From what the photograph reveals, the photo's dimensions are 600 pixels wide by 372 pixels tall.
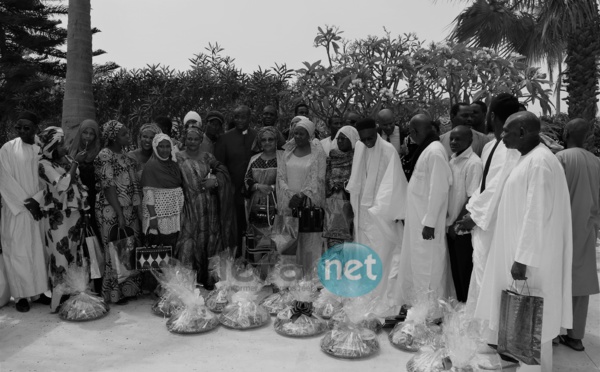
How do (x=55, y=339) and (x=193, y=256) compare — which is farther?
(x=193, y=256)

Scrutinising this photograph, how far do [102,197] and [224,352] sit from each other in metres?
2.12

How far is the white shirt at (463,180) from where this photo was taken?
4051 millimetres

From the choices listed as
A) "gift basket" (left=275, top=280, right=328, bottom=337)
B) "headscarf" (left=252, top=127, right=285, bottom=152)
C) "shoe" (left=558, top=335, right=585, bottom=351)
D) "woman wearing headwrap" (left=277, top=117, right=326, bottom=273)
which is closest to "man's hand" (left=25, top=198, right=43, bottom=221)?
"headscarf" (left=252, top=127, right=285, bottom=152)

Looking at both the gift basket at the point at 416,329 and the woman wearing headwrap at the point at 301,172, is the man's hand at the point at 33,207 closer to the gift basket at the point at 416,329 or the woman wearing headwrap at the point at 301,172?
the woman wearing headwrap at the point at 301,172

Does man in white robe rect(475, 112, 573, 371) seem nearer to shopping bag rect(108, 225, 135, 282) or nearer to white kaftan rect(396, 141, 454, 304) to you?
white kaftan rect(396, 141, 454, 304)

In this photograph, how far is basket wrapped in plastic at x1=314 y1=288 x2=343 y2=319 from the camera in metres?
4.64

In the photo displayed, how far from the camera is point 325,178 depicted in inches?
206

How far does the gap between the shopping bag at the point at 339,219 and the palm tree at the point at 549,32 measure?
775 cm

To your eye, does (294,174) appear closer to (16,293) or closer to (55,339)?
(55,339)

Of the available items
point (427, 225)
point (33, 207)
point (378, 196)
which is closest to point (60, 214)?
point (33, 207)

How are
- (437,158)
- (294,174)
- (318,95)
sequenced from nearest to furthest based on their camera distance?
(437,158)
(294,174)
(318,95)

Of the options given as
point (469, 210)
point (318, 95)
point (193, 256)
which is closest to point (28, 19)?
point (318, 95)

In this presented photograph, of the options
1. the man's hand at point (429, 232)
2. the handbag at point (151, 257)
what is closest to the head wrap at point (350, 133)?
the man's hand at point (429, 232)

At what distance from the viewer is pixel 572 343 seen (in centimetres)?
393
